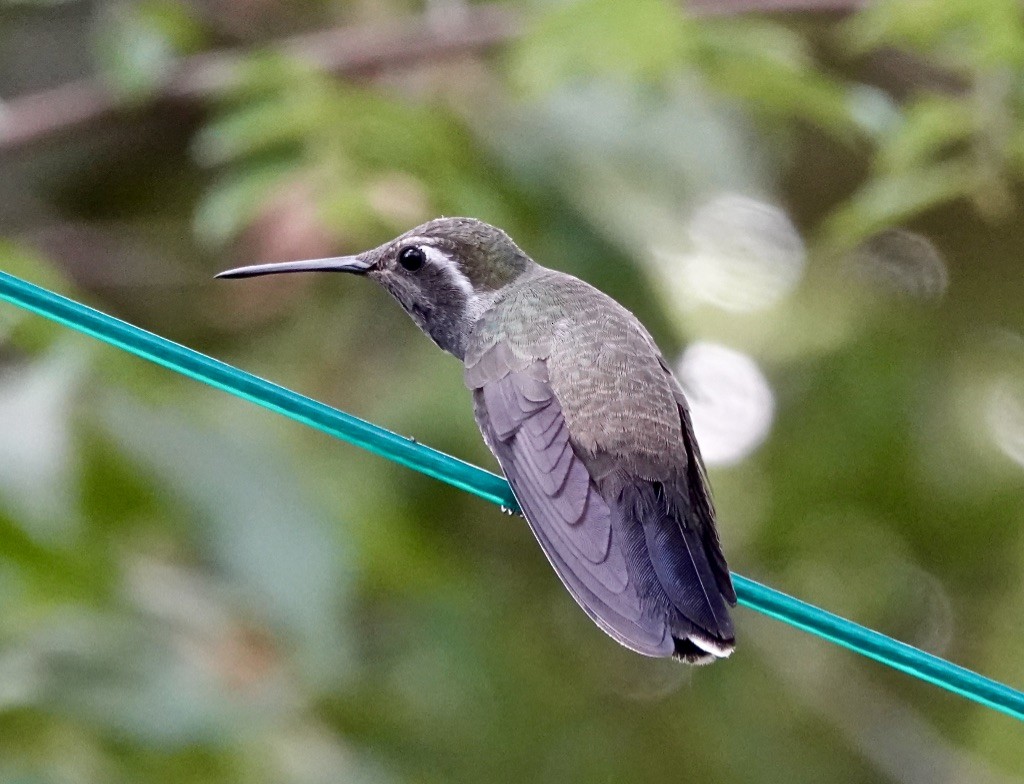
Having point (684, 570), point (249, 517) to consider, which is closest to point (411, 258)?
point (249, 517)

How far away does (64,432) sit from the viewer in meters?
2.63

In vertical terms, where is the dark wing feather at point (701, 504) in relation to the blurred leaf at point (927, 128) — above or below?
below

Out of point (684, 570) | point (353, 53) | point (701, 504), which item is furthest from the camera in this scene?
point (353, 53)

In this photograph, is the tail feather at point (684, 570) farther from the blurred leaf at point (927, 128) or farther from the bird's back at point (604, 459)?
the blurred leaf at point (927, 128)

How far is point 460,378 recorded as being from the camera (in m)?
4.05

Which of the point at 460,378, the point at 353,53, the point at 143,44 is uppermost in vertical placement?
the point at 143,44

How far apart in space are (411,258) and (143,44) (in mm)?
1381

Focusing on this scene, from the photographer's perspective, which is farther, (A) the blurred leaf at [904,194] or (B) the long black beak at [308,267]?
(A) the blurred leaf at [904,194]

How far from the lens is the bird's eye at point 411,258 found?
9.49 feet

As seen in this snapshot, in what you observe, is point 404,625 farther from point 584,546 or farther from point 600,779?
point 584,546

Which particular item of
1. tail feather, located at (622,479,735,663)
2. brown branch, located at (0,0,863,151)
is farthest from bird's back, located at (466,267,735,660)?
brown branch, located at (0,0,863,151)

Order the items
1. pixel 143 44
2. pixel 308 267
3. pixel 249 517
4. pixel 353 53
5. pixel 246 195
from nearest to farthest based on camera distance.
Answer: pixel 308 267, pixel 249 517, pixel 246 195, pixel 143 44, pixel 353 53

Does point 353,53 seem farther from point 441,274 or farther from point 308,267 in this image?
point 308,267

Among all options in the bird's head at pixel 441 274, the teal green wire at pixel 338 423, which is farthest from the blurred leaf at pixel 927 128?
the teal green wire at pixel 338 423
